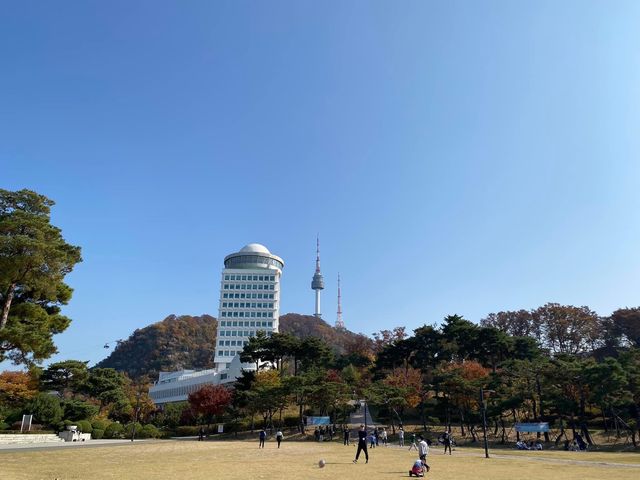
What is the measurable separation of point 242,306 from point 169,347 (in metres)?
42.5

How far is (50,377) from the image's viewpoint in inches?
2466

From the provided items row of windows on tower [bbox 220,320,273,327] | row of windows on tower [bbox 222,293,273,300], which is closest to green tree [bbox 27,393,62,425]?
row of windows on tower [bbox 220,320,273,327]

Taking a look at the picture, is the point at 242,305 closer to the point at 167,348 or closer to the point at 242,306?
the point at 242,306

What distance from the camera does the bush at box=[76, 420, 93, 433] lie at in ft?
168

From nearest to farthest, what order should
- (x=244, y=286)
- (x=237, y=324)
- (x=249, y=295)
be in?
Answer: (x=237, y=324) → (x=249, y=295) → (x=244, y=286)

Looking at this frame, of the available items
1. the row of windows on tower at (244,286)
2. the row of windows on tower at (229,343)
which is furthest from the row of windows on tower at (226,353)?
the row of windows on tower at (244,286)

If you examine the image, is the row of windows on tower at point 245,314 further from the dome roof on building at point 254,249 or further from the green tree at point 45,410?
the green tree at point 45,410

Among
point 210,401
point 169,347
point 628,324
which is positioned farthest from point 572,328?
point 169,347

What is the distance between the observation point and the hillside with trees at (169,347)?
142m

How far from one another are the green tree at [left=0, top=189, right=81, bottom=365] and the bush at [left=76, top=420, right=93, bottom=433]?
78.1 feet

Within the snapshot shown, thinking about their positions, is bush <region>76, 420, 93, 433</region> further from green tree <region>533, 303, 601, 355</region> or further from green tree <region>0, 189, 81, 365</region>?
green tree <region>533, 303, 601, 355</region>

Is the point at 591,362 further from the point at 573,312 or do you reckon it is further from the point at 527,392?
the point at 573,312

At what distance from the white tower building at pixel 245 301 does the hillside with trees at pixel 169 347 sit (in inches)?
1152

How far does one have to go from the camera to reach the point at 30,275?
3045 cm
